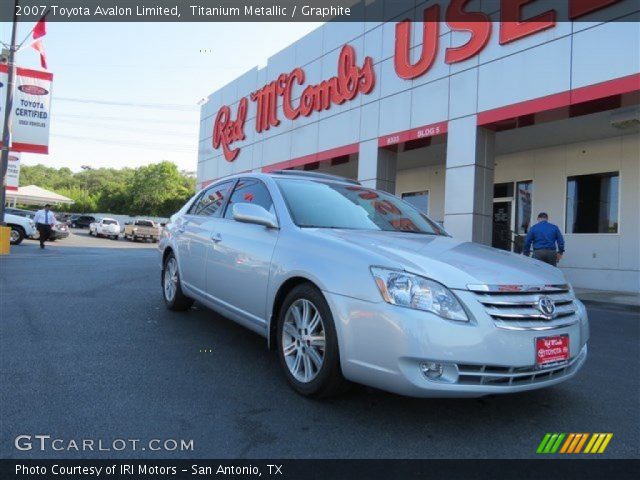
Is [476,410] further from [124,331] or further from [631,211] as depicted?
[631,211]

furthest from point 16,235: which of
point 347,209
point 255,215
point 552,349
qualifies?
point 552,349

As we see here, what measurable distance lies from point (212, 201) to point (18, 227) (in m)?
19.2

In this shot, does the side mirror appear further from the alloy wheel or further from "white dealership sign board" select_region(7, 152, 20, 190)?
"white dealership sign board" select_region(7, 152, 20, 190)

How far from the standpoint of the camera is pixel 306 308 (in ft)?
10.9

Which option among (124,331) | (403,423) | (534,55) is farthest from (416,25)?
(403,423)

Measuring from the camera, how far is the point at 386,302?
2783 millimetres

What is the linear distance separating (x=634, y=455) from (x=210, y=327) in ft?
12.5

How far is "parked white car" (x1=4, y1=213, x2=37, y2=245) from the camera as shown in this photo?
2053 cm

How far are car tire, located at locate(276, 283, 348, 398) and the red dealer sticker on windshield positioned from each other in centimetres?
117

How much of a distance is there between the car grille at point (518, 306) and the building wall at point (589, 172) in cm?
1057

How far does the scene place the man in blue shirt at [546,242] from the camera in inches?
375

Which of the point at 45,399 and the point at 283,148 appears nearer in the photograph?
the point at 45,399

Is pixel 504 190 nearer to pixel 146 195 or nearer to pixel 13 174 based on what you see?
pixel 13 174
